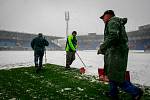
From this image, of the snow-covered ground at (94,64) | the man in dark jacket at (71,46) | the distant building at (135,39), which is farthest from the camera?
the distant building at (135,39)

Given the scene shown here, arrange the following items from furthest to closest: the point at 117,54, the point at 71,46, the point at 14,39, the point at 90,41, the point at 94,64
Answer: the point at 90,41 → the point at 14,39 → the point at 94,64 → the point at 71,46 → the point at 117,54

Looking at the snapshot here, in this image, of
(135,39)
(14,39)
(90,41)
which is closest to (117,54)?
(135,39)

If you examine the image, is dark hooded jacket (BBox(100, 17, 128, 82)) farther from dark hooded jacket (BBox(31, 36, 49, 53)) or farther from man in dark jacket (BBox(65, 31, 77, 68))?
man in dark jacket (BBox(65, 31, 77, 68))

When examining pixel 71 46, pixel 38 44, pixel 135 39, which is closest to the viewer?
pixel 38 44

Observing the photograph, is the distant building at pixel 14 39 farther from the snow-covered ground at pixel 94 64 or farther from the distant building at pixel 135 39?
the snow-covered ground at pixel 94 64

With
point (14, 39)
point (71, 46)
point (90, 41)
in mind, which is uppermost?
point (14, 39)

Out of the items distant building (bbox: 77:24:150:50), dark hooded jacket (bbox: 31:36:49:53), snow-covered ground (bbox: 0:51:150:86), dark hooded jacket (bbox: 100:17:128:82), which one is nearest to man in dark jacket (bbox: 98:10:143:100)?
dark hooded jacket (bbox: 100:17:128:82)

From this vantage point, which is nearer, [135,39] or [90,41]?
[135,39]

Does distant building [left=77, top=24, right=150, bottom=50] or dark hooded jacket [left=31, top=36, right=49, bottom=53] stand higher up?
distant building [left=77, top=24, right=150, bottom=50]

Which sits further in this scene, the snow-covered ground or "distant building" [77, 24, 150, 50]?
"distant building" [77, 24, 150, 50]

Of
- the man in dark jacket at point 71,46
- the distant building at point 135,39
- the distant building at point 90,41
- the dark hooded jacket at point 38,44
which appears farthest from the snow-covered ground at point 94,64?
the distant building at point 90,41

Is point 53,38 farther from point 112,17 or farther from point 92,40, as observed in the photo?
point 112,17

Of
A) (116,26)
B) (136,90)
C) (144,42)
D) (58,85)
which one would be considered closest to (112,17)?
(116,26)

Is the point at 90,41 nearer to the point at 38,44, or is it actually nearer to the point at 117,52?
the point at 38,44
